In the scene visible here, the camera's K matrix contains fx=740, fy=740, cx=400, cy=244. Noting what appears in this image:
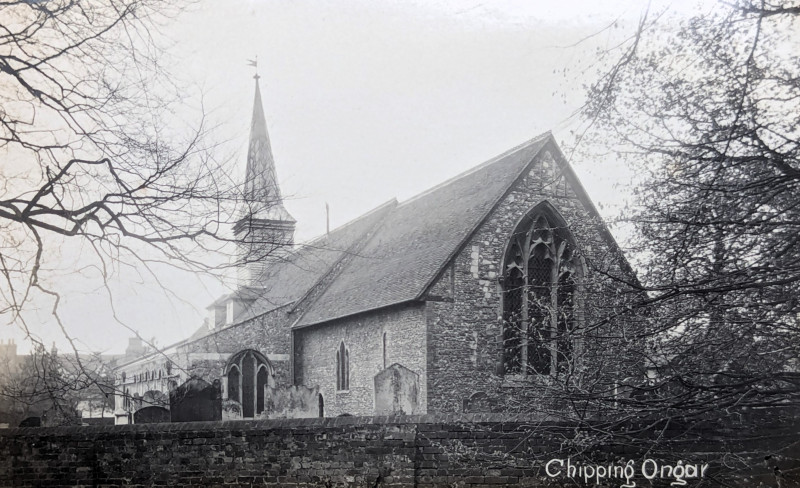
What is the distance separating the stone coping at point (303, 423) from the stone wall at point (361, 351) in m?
7.17

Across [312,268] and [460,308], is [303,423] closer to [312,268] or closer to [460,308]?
[460,308]

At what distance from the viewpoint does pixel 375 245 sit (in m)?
25.2

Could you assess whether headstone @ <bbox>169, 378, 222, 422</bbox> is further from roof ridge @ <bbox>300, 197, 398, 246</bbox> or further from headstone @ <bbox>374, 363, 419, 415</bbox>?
roof ridge @ <bbox>300, 197, 398, 246</bbox>

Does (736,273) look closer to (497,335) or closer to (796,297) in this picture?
(796,297)

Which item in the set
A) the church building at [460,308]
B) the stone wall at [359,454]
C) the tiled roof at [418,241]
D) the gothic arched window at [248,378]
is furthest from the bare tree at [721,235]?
the gothic arched window at [248,378]

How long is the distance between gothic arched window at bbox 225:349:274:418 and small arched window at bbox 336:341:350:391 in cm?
271

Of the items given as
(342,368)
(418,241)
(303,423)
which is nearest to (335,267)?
(342,368)

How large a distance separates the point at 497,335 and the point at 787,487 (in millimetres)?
9040

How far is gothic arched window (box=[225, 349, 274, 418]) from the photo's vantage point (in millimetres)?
23172

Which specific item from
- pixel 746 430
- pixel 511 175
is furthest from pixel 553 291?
pixel 746 430

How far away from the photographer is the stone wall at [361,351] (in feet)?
56.9

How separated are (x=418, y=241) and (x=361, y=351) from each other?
343 centimetres

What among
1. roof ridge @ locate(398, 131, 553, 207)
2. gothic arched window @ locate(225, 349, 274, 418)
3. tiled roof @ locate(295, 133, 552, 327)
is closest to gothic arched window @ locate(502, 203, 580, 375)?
tiled roof @ locate(295, 133, 552, 327)

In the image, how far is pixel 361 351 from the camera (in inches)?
794
